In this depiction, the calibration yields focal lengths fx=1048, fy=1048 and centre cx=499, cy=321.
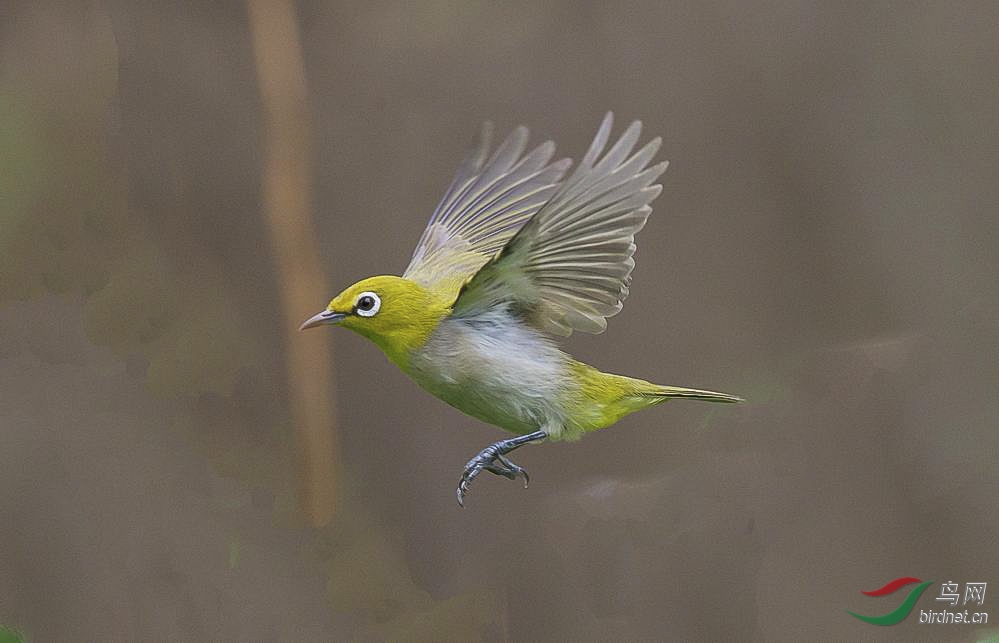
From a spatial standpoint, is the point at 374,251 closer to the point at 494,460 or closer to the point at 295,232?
the point at 295,232

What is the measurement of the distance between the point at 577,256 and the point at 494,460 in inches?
5.8

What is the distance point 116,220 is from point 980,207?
151 centimetres

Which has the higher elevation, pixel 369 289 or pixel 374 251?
pixel 374 251

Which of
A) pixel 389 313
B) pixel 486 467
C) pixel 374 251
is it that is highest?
pixel 374 251

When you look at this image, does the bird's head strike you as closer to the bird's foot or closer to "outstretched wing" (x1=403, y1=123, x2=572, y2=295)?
the bird's foot

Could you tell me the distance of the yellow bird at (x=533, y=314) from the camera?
66 centimetres

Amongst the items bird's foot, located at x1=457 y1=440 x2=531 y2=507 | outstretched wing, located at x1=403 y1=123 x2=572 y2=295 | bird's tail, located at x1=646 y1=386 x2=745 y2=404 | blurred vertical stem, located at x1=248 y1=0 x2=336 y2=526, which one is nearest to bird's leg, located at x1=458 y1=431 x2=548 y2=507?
bird's foot, located at x1=457 y1=440 x2=531 y2=507

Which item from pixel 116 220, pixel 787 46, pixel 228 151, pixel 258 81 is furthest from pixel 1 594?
pixel 787 46

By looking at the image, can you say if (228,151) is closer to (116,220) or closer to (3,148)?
(116,220)

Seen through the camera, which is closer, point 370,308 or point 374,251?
point 370,308

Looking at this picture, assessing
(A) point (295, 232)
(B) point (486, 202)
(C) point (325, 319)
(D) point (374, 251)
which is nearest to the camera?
(C) point (325, 319)

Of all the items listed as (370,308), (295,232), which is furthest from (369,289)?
(295,232)

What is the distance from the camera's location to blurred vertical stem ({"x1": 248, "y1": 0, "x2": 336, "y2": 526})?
63.2 inches

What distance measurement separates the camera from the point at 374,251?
1.76m
